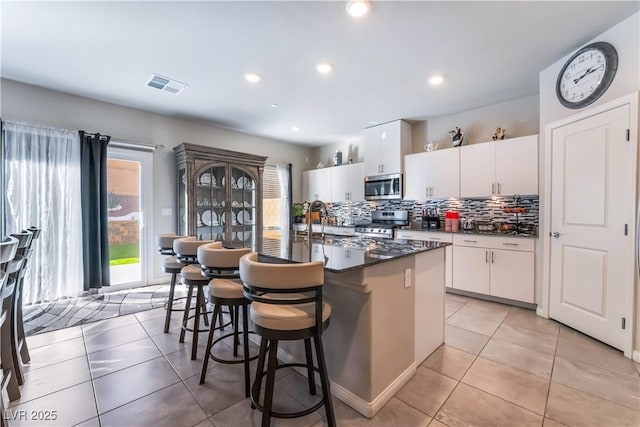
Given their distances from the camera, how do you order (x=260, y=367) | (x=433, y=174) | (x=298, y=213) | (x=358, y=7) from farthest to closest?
(x=298, y=213) → (x=433, y=174) → (x=358, y=7) → (x=260, y=367)

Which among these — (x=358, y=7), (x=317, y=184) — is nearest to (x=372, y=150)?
(x=317, y=184)

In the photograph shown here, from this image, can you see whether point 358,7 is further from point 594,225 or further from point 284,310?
point 594,225

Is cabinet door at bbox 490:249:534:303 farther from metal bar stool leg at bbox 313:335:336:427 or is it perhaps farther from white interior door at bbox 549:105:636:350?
metal bar stool leg at bbox 313:335:336:427

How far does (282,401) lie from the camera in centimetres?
173

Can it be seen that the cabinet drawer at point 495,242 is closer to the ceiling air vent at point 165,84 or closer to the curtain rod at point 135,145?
the ceiling air vent at point 165,84

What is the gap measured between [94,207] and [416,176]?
4561 millimetres

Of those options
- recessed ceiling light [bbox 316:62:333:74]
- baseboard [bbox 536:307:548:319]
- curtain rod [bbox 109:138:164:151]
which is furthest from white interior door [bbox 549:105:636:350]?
curtain rod [bbox 109:138:164:151]

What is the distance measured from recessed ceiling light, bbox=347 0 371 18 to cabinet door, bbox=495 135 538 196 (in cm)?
258

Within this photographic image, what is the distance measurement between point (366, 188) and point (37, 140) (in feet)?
14.9

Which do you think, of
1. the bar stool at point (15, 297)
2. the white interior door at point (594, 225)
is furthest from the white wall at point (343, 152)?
the bar stool at point (15, 297)

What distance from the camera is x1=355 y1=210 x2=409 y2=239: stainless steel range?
452 cm

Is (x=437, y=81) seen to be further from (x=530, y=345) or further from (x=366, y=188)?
(x=530, y=345)

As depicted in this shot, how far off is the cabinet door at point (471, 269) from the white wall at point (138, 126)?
3.94 meters

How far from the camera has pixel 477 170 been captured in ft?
12.5
